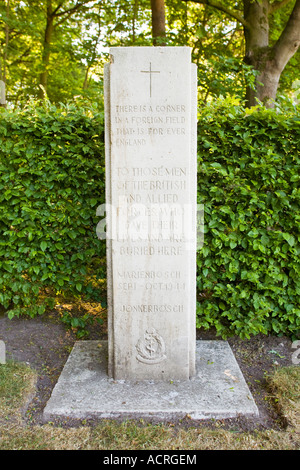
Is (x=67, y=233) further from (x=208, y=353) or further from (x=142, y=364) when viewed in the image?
(x=208, y=353)

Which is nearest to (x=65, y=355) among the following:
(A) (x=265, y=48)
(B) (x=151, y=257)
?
(B) (x=151, y=257)

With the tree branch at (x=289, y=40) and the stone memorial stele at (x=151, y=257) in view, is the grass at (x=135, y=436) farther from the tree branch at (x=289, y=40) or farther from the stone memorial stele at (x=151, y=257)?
the tree branch at (x=289, y=40)

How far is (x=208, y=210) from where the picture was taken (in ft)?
12.5

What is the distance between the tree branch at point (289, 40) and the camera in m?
6.35

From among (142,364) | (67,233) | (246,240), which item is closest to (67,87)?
(67,233)

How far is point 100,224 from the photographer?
4.07 metres

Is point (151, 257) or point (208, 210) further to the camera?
point (208, 210)

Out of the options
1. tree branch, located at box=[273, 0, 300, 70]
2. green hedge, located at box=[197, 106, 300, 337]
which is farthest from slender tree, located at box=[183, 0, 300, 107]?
green hedge, located at box=[197, 106, 300, 337]

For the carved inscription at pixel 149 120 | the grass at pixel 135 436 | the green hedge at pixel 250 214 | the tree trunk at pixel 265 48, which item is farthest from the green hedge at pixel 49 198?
the tree trunk at pixel 265 48

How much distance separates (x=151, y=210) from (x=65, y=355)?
1.88 meters

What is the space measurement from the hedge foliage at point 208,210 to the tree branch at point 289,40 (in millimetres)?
3408

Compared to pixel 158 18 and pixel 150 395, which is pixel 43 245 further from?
pixel 158 18

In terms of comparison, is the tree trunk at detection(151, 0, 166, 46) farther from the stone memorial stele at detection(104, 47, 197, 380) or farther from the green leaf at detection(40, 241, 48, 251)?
the green leaf at detection(40, 241, 48, 251)

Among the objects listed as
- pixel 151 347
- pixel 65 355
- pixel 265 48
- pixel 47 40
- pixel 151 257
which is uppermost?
pixel 47 40
